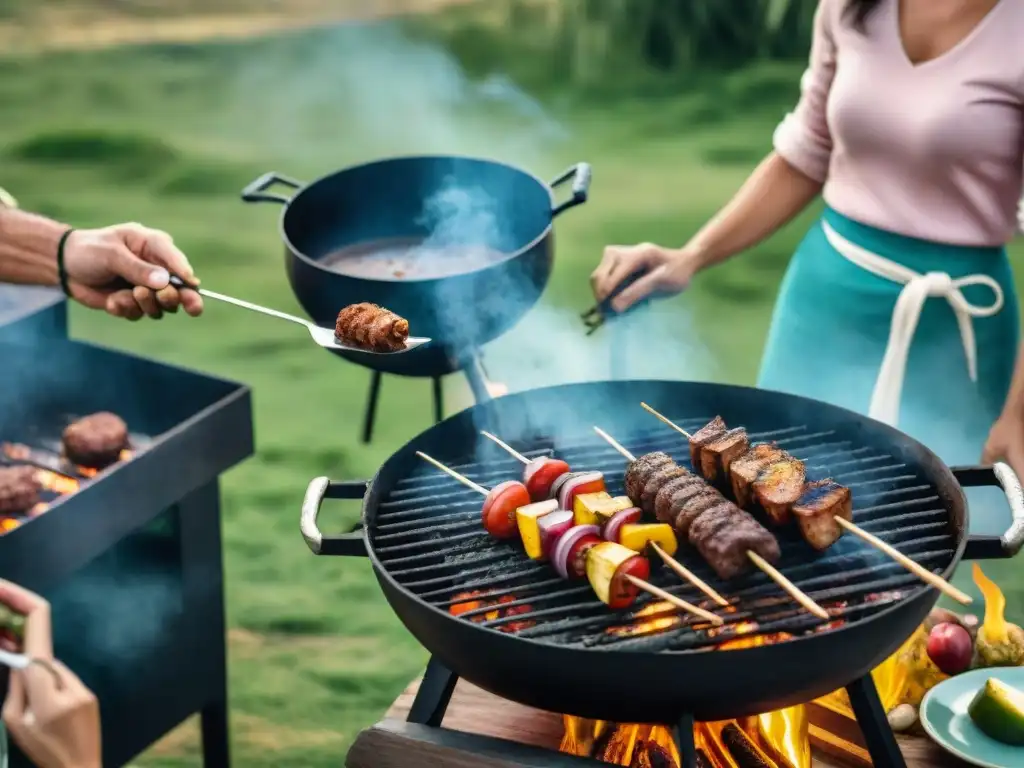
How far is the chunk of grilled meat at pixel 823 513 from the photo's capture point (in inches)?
91.5

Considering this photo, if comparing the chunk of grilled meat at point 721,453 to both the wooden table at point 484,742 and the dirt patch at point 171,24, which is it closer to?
the wooden table at point 484,742

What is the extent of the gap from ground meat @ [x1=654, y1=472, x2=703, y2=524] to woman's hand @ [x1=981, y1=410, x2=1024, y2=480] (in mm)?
1038

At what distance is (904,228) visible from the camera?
3342 millimetres

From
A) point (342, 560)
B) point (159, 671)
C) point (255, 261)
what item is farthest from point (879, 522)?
point (255, 261)

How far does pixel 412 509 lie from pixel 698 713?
81 centimetres

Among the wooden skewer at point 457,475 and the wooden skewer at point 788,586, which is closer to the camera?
the wooden skewer at point 788,586

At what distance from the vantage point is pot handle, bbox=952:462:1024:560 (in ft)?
7.37

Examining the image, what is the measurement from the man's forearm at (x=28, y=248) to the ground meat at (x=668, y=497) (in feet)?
6.05

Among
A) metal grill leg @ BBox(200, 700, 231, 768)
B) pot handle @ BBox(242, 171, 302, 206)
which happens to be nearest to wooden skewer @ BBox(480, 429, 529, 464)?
pot handle @ BBox(242, 171, 302, 206)

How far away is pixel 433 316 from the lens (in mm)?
2990

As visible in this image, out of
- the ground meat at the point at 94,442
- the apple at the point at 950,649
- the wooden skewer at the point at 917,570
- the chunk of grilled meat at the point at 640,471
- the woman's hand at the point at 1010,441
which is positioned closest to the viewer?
the wooden skewer at the point at 917,570

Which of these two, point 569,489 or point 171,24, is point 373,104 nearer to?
point 171,24

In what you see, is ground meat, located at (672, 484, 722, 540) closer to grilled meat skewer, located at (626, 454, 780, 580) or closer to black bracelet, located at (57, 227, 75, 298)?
grilled meat skewer, located at (626, 454, 780, 580)

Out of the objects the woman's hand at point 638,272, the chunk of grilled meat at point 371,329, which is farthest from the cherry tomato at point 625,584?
the woman's hand at point 638,272
